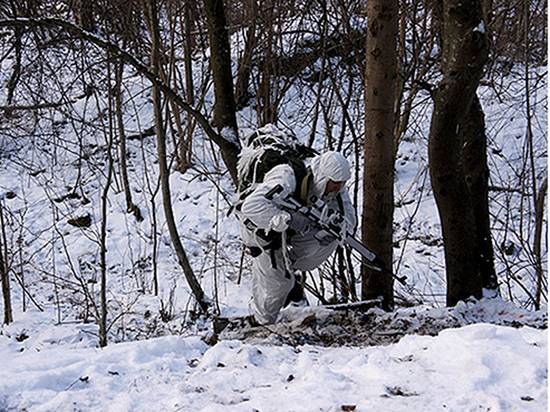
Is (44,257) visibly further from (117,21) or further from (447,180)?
(447,180)

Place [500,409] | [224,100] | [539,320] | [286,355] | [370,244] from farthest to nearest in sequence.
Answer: [224,100] → [370,244] → [539,320] → [286,355] → [500,409]

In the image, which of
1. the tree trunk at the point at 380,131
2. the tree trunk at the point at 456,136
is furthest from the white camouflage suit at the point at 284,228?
the tree trunk at the point at 456,136

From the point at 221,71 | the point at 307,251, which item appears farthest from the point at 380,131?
the point at 221,71

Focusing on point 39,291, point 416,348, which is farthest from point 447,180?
point 39,291

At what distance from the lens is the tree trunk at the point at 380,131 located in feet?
17.9

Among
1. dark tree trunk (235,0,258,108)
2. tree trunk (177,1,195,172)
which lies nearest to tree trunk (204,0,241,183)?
dark tree trunk (235,0,258,108)

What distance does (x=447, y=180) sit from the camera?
5.42 m

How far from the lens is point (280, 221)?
199 inches

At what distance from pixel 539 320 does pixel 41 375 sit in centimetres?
386

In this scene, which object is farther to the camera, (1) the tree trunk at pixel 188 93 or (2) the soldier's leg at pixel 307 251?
(1) the tree trunk at pixel 188 93

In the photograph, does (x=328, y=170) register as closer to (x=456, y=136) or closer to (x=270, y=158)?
(x=270, y=158)

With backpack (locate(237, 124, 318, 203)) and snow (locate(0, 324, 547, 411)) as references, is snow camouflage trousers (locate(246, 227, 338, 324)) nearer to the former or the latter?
backpack (locate(237, 124, 318, 203))

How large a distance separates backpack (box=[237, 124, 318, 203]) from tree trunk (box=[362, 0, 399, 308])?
537 millimetres

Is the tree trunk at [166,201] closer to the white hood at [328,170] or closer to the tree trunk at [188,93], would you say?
the tree trunk at [188,93]
